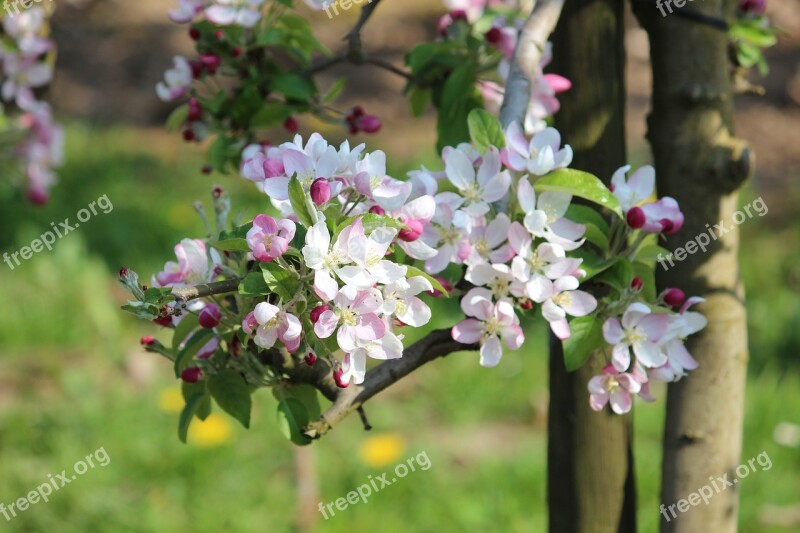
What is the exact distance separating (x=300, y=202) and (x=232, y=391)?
0.32 meters

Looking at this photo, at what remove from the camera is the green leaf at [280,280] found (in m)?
0.90

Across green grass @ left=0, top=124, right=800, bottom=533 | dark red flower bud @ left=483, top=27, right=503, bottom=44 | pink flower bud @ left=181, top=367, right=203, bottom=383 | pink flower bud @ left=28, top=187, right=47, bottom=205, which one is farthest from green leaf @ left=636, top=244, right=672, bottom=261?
pink flower bud @ left=28, top=187, right=47, bottom=205

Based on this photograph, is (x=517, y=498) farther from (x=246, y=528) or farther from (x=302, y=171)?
(x=302, y=171)

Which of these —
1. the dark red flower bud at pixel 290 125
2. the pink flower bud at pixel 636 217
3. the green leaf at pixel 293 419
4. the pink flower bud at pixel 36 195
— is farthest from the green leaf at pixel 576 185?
the pink flower bud at pixel 36 195

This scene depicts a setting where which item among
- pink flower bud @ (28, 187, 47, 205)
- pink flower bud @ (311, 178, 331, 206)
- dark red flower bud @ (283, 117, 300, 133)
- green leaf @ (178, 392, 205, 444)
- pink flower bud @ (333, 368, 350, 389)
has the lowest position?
pink flower bud @ (28, 187, 47, 205)

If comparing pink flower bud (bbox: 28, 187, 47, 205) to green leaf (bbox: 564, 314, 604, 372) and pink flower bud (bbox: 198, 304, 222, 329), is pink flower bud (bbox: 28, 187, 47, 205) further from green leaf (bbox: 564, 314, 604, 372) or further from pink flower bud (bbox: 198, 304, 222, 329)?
green leaf (bbox: 564, 314, 604, 372)

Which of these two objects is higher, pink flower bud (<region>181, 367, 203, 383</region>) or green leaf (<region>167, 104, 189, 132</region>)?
pink flower bud (<region>181, 367, 203, 383</region>)

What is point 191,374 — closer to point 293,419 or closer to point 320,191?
point 293,419

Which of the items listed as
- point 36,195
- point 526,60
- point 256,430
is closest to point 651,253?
point 526,60

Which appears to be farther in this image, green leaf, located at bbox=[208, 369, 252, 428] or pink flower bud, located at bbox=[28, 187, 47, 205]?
pink flower bud, located at bbox=[28, 187, 47, 205]

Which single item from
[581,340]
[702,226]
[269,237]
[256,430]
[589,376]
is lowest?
[256,430]

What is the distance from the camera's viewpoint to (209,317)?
1028 millimetres

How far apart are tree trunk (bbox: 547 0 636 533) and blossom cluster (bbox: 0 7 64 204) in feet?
4.63

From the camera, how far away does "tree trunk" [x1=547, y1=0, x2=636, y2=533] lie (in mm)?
1465
